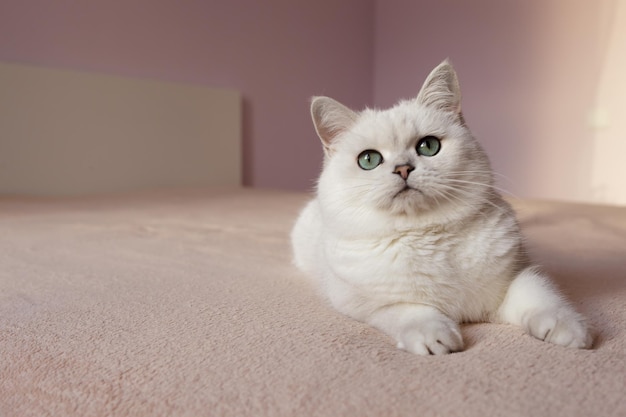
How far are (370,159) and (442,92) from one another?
20cm

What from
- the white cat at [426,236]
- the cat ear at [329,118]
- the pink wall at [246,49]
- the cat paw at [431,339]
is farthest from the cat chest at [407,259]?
the pink wall at [246,49]

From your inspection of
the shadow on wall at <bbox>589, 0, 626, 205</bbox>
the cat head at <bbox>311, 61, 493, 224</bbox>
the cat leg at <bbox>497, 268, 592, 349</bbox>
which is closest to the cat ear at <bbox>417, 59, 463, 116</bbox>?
the cat head at <bbox>311, 61, 493, 224</bbox>

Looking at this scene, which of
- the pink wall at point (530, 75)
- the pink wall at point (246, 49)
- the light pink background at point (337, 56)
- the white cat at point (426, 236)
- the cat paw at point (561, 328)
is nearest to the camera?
the cat paw at point (561, 328)

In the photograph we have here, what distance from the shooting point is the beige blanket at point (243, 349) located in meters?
0.59

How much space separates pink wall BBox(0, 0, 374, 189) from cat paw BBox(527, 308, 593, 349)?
338cm

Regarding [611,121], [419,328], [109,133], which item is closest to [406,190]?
[419,328]

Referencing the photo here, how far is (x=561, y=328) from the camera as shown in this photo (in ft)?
2.49

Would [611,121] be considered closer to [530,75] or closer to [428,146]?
[530,75]

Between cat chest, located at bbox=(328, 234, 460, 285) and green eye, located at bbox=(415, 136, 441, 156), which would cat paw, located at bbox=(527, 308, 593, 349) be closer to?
cat chest, located at bbox=(328, 234, 460, 285)

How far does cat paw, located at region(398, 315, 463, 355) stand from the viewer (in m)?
0.74

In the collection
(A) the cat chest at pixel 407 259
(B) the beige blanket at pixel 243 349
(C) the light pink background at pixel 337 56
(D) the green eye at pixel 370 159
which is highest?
(C) the light pink background at pixel 337 56

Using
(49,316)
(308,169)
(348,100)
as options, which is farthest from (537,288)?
(348,100)

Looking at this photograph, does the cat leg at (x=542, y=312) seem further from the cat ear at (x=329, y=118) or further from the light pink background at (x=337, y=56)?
the light pink background at (x=337, y=56)

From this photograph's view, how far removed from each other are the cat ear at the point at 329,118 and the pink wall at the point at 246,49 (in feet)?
9.35
